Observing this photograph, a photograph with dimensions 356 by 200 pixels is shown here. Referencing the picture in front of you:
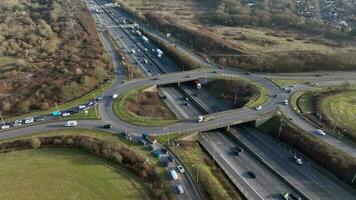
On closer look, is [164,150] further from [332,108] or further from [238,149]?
[332,108]

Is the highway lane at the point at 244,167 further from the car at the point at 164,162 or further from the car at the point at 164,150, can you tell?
the car at the point at 164,162

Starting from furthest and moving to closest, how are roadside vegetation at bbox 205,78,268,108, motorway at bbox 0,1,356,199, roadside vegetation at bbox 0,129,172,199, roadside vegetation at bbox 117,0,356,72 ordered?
roadside vegetation at bbox 117,0,356,72 → roadside vegetation at bbox 205,78,268,108 → motorway at bbox 0,1,356,199 → roadside vegetation at bbox 0,129,172,199

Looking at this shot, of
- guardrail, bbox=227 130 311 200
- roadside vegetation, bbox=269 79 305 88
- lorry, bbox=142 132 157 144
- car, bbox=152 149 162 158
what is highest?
roadside vegetation, bbox=269 79 305 88

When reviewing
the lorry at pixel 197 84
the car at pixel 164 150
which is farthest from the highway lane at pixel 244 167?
the lorry at pixel 197 84

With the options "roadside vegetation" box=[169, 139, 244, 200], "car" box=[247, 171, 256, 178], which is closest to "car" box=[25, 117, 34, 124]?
"roadside vegetation" box=[169, 139, 244, 200]

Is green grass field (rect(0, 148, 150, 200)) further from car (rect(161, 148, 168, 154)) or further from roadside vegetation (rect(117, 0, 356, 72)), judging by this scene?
roadside vegetation (rect(117, 0, 356, 72))
